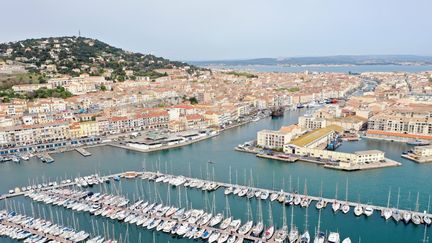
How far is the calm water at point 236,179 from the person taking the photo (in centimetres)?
1331

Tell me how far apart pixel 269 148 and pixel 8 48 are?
5550 centimetres

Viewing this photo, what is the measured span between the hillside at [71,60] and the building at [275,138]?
33481 millimetres

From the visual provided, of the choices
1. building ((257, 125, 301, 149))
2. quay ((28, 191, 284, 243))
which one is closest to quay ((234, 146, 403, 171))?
building ((257, 125, 301, 149))

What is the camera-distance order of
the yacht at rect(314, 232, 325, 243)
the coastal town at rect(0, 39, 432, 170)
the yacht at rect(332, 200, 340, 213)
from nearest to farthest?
1. the yacht at rect(314, 232, 325, 243)
2. the yacht at rect(332, 200, 340, 213)
3. the coastal town at rect(0, 39, 432, 170)

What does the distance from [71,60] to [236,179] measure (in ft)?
160

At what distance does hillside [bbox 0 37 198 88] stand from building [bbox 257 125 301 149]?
33481mm

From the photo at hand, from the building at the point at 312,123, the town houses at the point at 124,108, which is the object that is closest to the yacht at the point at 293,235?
the building at the point at 312,123

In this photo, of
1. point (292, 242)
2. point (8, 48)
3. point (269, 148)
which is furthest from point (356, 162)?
point (8, 48)

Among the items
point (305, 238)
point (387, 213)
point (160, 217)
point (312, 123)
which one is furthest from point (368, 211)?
point (312, 123)

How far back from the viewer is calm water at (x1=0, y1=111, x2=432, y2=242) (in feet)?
43.7

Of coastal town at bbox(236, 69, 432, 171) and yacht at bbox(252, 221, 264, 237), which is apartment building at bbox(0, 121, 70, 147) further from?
yacht at bbox(252, 221, 264, 237)

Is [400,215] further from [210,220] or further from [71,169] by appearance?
[71,169]

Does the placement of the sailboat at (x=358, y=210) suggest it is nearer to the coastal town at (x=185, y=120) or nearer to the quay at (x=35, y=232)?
the coastal town at (x=185, y=120)

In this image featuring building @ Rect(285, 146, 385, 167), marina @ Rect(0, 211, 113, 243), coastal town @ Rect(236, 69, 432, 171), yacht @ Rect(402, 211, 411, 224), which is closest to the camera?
marina @ Rect(0, 211, 113, 243)
